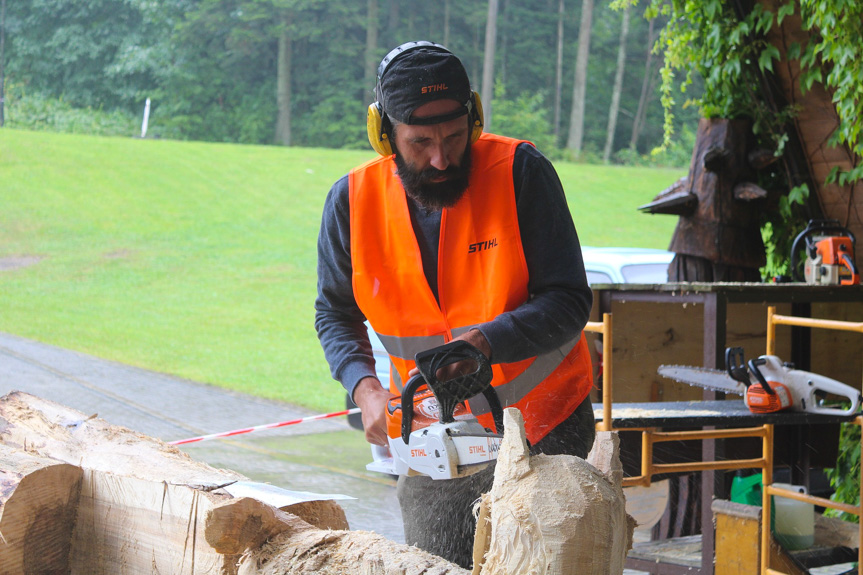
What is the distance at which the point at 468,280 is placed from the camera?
1.98m

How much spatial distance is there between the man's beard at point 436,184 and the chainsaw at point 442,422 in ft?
1.47

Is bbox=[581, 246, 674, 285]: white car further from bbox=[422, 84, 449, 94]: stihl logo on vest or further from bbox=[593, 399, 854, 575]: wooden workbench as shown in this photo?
bbox=[422, 84, 449, 94]: stihl logo on vest

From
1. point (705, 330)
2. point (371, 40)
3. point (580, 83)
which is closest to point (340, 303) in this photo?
point (705, 330)

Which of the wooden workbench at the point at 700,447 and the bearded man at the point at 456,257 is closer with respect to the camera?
the bearded man at the point at 456,257

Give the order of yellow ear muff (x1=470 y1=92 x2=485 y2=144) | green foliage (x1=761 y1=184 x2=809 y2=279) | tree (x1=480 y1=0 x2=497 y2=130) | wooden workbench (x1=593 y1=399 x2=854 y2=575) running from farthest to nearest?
1. tree (x1=480 y1=0 x2=497 y2=130)
2. green foliage (x1=761 y1=184 x2=809 y2=279)
3. wooden workbench (x1=593 y1=399 x2=854 y2=575)
4. yellow ear muff (x1=470 y1=92 x2=485 y2=144)

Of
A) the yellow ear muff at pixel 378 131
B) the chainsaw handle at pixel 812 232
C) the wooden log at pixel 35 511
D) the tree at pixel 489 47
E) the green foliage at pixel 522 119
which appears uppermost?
the tree at pixel 489 47

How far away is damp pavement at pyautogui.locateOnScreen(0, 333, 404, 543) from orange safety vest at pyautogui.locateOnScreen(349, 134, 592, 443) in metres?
3.01

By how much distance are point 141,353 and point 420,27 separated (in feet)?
56.2

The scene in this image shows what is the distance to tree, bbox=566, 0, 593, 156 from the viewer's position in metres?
24.5

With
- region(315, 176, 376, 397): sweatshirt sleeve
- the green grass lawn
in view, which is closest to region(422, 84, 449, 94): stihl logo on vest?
region(315, 176, 376, 397): sweatshirt sleeve

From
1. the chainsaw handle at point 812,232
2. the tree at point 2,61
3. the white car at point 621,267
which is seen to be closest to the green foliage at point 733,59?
the chainsaw handle at point 812,232

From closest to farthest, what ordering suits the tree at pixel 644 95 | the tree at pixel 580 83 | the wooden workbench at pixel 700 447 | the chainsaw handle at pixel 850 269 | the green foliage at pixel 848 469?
the wooden workbench at pixel 700 447 < the chainsaw handle at pixel 850 269 < the green foliage at pixel 848 469 < the tree at pixel 580 83 < the tree at pixel 644 95

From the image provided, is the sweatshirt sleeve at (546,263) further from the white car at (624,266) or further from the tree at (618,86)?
the tree at (618,86)

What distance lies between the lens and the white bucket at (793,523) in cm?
351
